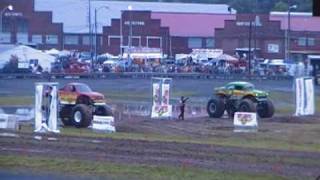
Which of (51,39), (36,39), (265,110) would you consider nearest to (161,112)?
(265,110)

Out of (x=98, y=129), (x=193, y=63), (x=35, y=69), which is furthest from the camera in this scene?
(x=193, y=63)

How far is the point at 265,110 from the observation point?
1564 inches

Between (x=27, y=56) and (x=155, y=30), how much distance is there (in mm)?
26060

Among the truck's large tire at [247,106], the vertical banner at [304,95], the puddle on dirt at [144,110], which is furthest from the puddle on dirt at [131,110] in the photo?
the vertical banner at [304,95]

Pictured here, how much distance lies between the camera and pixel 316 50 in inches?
4085

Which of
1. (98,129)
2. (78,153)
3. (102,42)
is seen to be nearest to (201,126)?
(98,129)

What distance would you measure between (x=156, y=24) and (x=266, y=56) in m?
15.3

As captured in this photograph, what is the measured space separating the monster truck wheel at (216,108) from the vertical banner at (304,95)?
151 inches

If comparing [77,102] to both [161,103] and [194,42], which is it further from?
[194,42]

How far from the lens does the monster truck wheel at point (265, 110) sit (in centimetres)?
3959

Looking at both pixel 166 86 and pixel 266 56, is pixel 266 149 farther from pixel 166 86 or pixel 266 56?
pixel 266 56

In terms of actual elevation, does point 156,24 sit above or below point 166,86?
above

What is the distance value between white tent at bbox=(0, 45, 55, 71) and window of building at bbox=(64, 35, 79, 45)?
72.3 feet

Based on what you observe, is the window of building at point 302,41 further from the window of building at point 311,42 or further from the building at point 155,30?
the window of building at point 311,42
